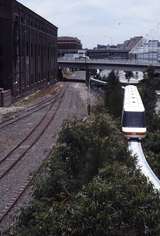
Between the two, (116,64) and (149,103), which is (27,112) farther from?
(116,64)

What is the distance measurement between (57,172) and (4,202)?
7.04 meters

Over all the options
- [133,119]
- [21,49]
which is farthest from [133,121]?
[21,49]

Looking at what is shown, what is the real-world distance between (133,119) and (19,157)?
905cm

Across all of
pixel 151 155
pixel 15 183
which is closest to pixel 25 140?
pixel 151 155

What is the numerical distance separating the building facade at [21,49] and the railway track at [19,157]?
18075 millimetres

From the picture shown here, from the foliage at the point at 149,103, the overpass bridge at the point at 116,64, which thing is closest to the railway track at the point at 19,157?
the foliage at the point at 149,103

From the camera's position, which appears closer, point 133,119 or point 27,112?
point 133,119

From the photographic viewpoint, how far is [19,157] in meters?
33.8

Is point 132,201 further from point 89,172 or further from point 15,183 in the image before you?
point 15,183

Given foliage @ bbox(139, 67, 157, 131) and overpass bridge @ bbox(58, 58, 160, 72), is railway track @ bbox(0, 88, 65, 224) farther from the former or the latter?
overpass bridge @ bbox(58, 58, 160, 72)

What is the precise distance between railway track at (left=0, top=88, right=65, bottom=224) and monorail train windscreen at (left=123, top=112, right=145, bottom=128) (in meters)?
6.46

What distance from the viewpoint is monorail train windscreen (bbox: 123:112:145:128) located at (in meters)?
38.3

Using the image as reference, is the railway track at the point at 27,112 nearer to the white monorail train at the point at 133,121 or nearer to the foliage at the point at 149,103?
the foliage at the point at 149,103

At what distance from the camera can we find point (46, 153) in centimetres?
3544
